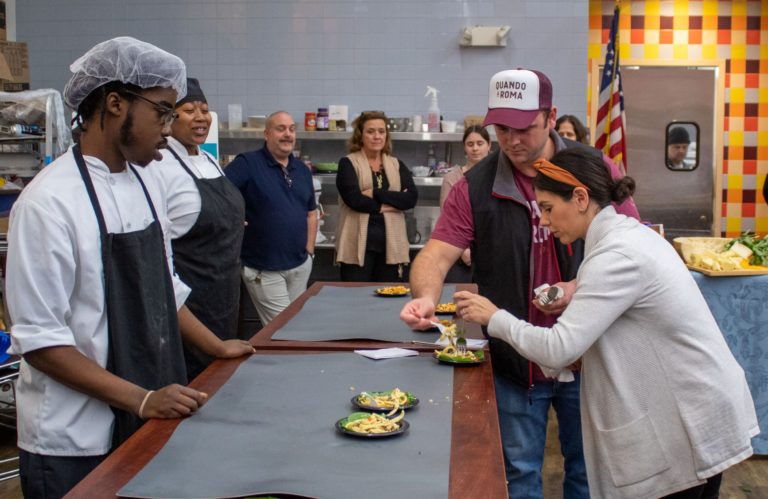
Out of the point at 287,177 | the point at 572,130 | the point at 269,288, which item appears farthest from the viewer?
the point at 572,130

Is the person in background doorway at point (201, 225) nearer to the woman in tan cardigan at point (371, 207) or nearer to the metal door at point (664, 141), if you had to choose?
the woman in tan cardigan at point (371, 207)

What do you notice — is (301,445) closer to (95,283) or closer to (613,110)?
(95,283)

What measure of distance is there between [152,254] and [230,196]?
163cm

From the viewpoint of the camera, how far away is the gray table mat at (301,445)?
1.64 m

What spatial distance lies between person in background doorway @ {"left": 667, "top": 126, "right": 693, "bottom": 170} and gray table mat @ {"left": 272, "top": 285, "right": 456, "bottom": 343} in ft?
17.4

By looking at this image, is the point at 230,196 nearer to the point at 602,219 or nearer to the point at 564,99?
the point at 602,219

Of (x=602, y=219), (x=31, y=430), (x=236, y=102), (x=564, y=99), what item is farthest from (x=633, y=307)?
(x=236, y=102)

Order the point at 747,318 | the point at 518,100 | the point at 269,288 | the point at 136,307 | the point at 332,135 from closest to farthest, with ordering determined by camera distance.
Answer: the point at 136,307 < the point at 518,100 < the point at 747,318 < the point at 269,288 < the point at 332,135

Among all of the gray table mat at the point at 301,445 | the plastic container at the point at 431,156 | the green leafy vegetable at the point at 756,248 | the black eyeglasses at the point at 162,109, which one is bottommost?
the gray table mat at the point at 301,445

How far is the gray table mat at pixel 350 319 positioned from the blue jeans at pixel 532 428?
1.10 ft

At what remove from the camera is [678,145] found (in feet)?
28.2

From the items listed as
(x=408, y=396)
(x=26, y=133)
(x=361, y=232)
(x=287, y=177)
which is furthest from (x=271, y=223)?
(x=408, y=396)

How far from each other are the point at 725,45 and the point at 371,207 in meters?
4.44

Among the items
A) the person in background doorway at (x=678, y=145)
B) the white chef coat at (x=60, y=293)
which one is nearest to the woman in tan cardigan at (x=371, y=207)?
the person in background doorway at (x=678, y=145)
